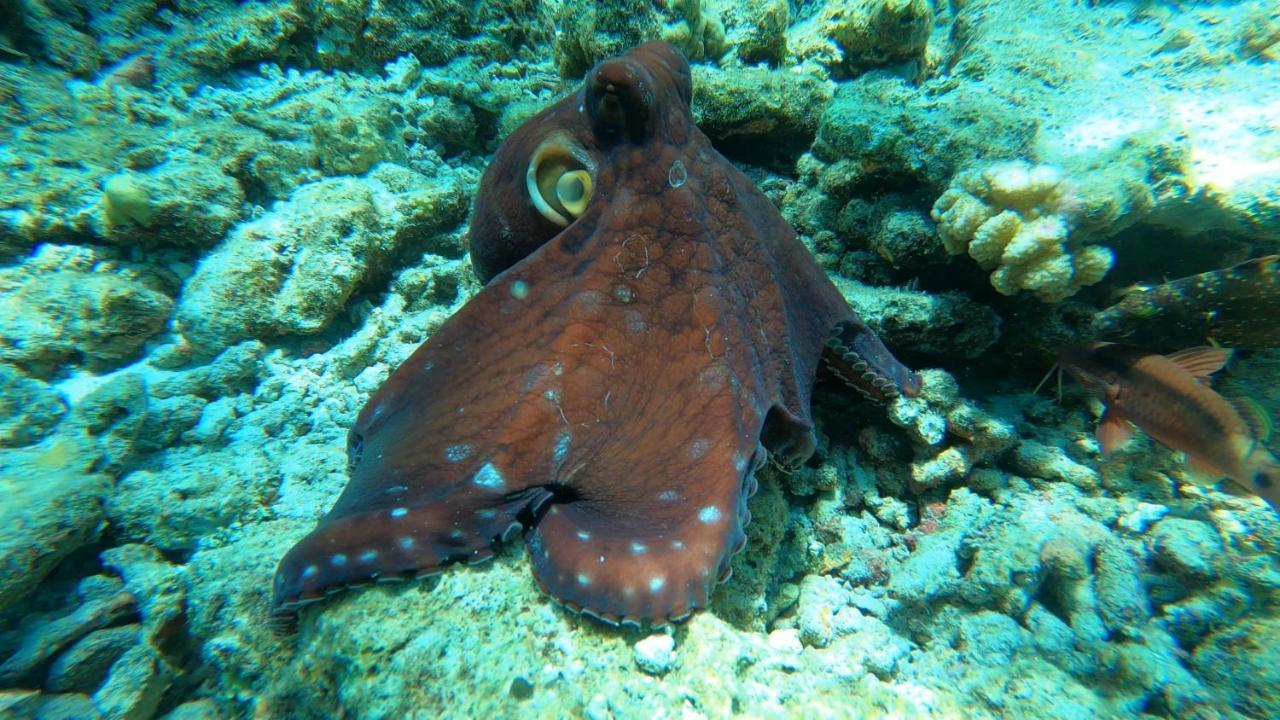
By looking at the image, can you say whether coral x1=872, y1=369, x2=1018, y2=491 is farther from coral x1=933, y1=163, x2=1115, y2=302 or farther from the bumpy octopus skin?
the bumpy octopus skin

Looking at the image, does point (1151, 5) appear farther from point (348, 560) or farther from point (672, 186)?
point (348, 560)

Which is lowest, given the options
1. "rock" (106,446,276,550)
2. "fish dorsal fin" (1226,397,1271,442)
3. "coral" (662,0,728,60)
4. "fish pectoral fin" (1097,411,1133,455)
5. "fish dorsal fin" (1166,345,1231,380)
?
"fish pectoral fin" (1097,411,1133,455)

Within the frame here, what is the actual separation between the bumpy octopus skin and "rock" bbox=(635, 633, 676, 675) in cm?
22

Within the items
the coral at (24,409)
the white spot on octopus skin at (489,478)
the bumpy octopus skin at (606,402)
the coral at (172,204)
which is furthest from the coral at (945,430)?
the coral at (24,409)

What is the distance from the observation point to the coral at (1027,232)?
2.42 meters

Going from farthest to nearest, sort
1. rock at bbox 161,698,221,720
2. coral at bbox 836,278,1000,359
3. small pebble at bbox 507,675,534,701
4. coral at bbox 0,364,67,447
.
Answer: coral at bbox 836,278,1000,359 → coral at bbox 0,364,67,447 → rock at bbox 161,698,221,720 → small pebble at bbox 507,675,534,701

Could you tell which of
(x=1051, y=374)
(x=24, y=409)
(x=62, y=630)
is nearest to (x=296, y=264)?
(x=24, y=409)

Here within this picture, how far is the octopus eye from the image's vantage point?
2082mm

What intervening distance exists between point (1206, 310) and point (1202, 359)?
24 cm

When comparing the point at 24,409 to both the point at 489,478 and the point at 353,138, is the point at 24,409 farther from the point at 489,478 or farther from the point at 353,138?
the point at 489,478

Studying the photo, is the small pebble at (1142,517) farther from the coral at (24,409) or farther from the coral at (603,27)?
the coral at (24,409)

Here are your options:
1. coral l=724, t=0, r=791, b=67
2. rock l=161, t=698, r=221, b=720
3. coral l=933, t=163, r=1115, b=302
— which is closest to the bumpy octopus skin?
rock l=161, t=698, r=221, b=720

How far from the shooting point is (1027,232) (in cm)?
242

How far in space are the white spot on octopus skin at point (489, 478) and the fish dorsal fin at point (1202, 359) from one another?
3252mm
